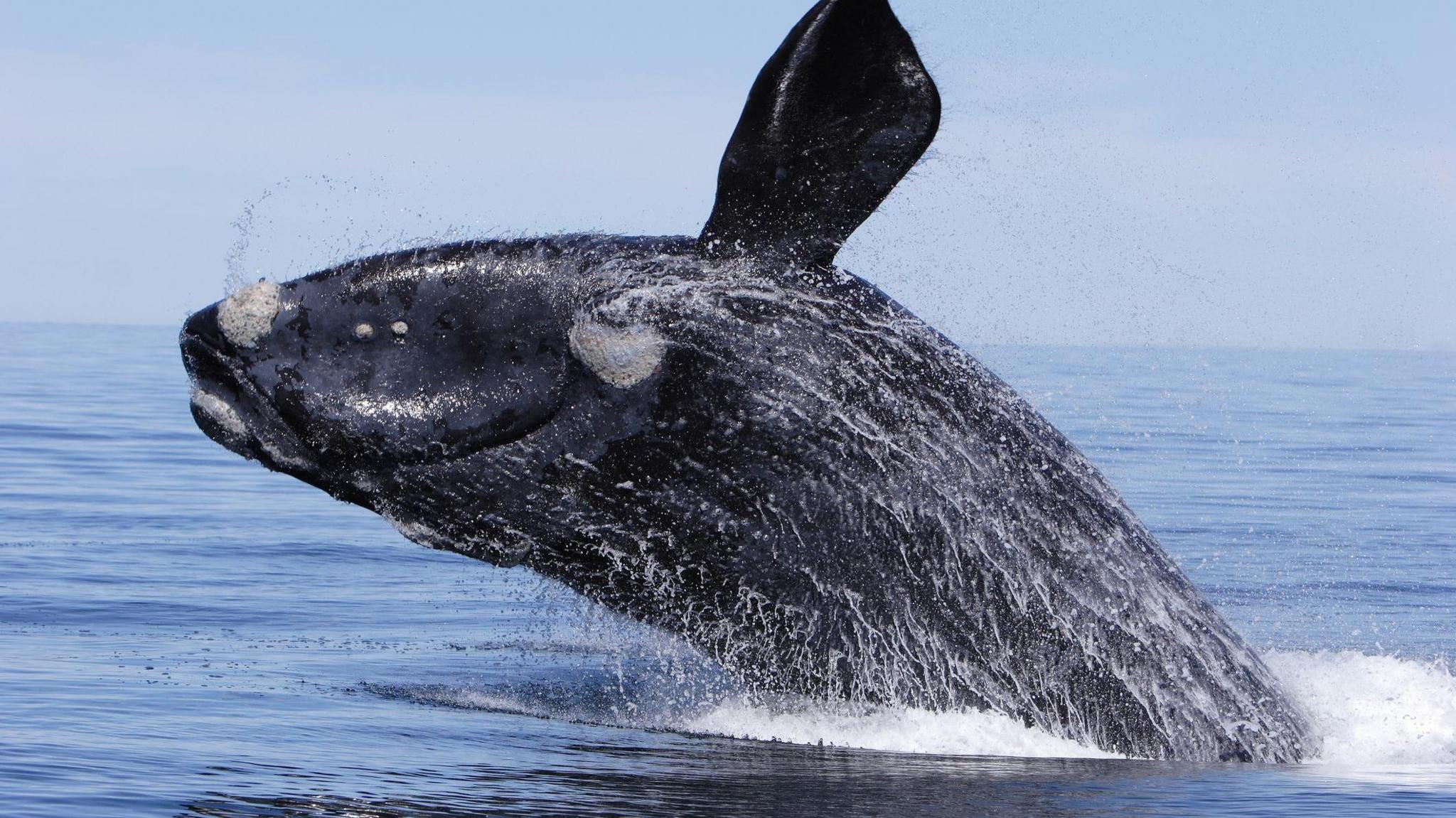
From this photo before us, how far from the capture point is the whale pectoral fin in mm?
6945

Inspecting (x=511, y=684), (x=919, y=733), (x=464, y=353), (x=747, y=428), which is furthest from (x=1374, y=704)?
(x=464, y=353)

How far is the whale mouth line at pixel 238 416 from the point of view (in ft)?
25.3

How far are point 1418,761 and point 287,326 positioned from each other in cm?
622

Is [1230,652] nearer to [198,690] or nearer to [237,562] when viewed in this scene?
[198,690]

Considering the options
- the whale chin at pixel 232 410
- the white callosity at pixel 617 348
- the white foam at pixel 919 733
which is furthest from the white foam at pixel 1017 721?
the whale chin at pixel 232 410

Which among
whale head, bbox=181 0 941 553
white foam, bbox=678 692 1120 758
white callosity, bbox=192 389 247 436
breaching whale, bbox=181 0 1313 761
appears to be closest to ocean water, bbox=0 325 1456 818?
white foam, bbox=678 692 1120 758

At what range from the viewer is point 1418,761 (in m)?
9.02

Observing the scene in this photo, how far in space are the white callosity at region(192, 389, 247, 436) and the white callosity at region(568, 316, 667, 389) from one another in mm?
1572

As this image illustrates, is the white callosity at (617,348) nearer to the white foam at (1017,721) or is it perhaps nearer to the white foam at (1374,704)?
the white foam at (1017,721)

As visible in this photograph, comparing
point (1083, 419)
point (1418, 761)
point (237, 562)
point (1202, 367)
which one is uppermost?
point (1418, 761)

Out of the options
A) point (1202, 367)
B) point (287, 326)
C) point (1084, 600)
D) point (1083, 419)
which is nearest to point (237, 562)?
point (287, 326)

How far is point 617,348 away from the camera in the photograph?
7.44 meters

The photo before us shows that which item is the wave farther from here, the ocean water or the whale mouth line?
the whale mouth line

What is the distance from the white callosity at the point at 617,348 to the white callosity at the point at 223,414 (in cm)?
157
